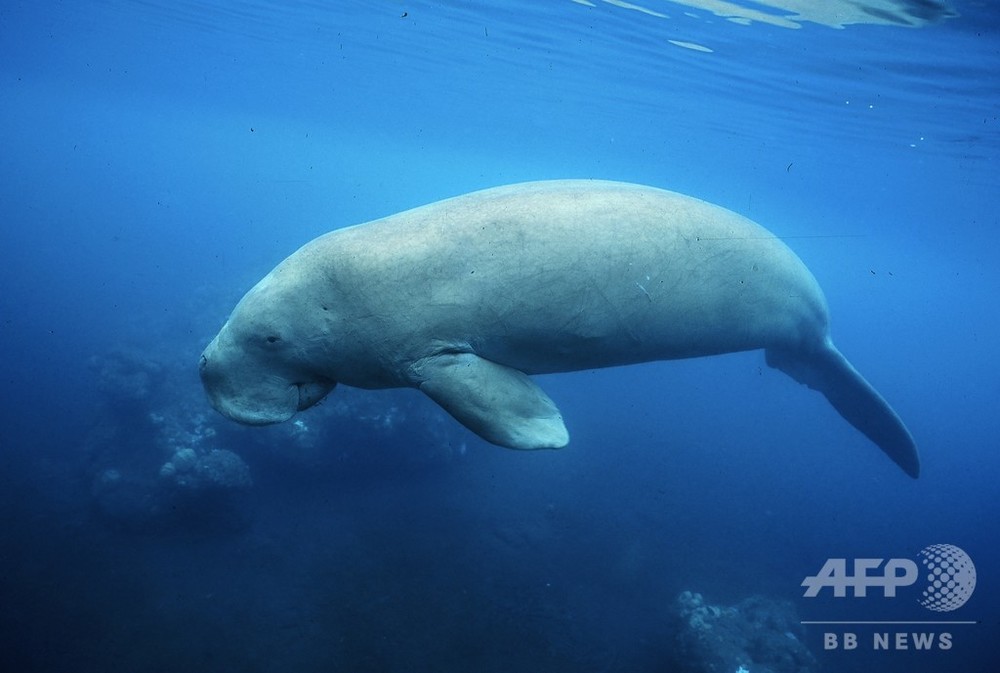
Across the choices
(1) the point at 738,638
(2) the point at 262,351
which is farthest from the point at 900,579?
(2) the point at 262,351

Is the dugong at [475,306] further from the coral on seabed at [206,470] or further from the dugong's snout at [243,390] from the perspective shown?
the coral on seabed at [206,470]

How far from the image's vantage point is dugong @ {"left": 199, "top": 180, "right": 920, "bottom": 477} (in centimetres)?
317

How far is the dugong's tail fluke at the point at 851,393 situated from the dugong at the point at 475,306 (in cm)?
297

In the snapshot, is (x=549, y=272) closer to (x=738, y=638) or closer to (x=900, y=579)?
(x=738, y=638)

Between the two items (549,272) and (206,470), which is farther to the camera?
(206,470)

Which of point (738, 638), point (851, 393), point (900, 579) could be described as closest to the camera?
point (738, 638)

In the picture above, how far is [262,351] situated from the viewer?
321cm

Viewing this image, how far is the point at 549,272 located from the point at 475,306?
471mm

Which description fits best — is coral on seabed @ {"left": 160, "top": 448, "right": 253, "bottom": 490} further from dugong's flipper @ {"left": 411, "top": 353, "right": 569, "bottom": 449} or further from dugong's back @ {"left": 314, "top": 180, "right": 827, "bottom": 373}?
dugong's flipper @ {"left": 411, "top": 353, "right": 569, "bottom": 449}

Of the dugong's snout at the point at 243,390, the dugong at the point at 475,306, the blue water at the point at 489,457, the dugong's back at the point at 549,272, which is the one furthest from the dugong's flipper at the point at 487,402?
the blue water at the point at 489,457

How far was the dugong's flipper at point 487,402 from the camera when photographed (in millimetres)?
3090

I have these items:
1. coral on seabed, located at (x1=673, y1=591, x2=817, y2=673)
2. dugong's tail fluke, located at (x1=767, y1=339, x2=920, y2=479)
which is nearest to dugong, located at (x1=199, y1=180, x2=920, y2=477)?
dugong's tail fluke, located at (x1=767, y1=339, x2=920, y2=479)

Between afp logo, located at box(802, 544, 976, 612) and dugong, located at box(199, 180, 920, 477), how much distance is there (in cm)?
639

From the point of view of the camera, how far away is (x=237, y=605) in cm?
572
